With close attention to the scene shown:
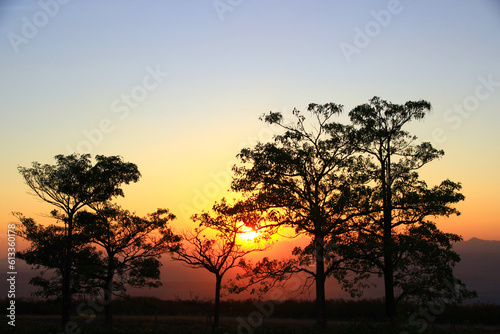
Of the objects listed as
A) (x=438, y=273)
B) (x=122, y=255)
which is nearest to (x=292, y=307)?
(x=122, y=255)

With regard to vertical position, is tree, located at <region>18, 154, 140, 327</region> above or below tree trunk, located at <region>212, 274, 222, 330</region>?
above

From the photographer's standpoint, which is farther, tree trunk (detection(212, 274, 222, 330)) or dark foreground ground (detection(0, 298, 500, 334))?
dark foreground ground (detection(0, 298, 500, 334))

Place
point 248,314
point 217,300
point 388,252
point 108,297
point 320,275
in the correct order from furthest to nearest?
point 248,314
point 108,297
point 217,300
point 320,275
point 388,252

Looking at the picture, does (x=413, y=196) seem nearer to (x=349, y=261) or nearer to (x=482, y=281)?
(x=349, y=261)

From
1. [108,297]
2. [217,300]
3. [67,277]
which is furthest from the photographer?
[108,297]

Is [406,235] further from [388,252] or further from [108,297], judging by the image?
[108,297]

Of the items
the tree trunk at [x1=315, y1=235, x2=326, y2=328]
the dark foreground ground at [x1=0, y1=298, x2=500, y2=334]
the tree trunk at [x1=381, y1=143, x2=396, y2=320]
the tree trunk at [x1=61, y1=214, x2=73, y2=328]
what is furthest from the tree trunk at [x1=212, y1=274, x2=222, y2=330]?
the tree trunk at [x1=381, y1=143, x2=396, y2=320]

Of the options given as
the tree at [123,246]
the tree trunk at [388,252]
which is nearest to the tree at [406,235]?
the tree trunk at [388,252]

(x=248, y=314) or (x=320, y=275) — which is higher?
(x=320, y=275)

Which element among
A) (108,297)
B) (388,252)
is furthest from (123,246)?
(388,252)

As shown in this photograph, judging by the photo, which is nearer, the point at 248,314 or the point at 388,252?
the point at 388,252

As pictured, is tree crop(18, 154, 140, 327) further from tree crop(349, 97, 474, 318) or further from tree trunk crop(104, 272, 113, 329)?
tree crop(349, 97, 474, 318)

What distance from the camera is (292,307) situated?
49.8 m

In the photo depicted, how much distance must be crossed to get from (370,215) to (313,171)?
5116mm
